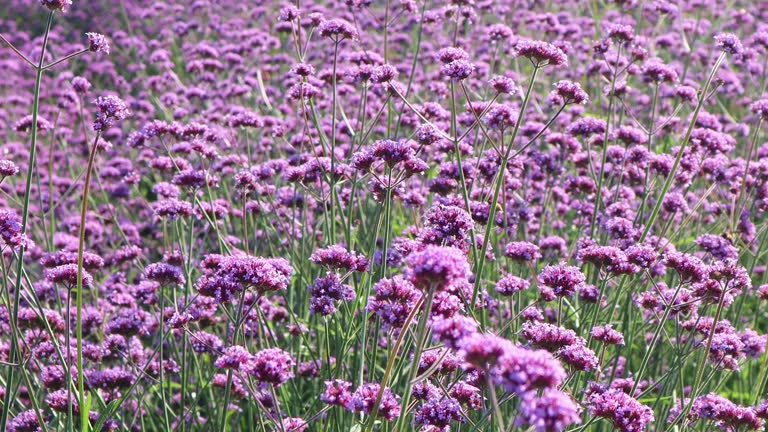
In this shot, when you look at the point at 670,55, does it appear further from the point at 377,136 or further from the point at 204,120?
the point at 204,120

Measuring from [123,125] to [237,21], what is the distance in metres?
2.16

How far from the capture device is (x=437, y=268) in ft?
5.88

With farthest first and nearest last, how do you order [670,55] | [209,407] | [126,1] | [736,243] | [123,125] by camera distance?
[126,1] < [670,55] < [123,125] < [736,243] < [209,407]

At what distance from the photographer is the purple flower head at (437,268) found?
1.80 metres

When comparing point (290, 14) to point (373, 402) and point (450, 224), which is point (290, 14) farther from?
point (373, 402)

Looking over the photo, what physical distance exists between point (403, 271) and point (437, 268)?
2.28 feet

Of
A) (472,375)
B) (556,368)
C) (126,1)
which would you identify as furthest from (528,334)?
(126,1)

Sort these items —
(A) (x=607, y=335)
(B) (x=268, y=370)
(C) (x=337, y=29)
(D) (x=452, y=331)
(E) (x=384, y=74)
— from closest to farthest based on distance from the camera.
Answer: (D) (x=452, y=331)
(B) (x=268, y=370)
(A) (x=607, y=335)
(E) (x=384, y=74)
(C) (x=337, y=29)

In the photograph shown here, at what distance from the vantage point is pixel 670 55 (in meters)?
9.43

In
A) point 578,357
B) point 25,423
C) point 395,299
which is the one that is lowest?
point 25,423

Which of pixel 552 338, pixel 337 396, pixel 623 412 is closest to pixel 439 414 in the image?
pixel 337 396

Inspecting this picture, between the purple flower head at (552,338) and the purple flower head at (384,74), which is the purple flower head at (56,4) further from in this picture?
the purple flower head at (552,338)

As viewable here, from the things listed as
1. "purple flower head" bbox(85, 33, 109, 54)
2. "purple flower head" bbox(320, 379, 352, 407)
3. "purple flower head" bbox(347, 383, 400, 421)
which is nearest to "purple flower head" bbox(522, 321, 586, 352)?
"purple flower head" bbox(347, 383, 400, 421)

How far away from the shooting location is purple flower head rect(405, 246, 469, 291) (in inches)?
70.8
